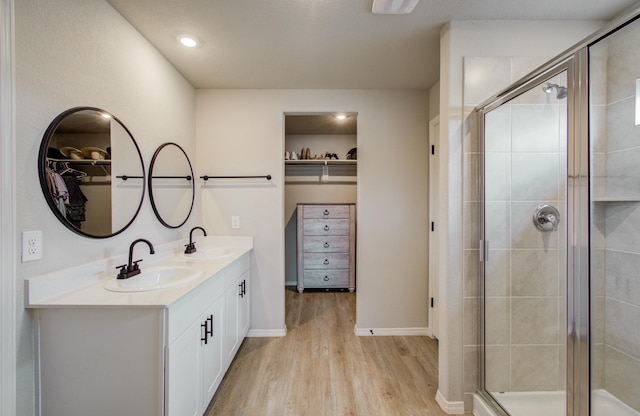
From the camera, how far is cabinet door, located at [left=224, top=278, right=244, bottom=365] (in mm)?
1998

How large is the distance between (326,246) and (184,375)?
283 cm

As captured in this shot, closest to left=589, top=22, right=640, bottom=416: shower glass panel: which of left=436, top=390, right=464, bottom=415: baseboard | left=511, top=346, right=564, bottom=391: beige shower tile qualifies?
left=511, top=346, right=564, bottom=391: beige shower tile

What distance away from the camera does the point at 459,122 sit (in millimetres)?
1714

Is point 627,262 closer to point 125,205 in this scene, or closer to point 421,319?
point 421,319

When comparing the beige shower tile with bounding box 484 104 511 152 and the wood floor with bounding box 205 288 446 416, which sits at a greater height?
the beige shower tile with bounding box 484 104 511 152

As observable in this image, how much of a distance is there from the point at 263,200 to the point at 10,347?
1872mm

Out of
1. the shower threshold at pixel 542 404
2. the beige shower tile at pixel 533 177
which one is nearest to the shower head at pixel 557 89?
the beige shower tile at pixel 533 177

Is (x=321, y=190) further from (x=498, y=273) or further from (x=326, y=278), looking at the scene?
(x=498, y=273)

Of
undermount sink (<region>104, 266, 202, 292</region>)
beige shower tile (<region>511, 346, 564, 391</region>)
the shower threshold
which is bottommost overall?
the shower threshold

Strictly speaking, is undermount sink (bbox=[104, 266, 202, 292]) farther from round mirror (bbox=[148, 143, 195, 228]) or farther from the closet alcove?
the closet alcove

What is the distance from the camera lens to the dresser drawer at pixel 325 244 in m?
4.03

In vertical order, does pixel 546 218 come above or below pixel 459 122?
below

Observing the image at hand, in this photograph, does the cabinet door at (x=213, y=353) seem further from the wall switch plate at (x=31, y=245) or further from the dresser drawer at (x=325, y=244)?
the dresser drawer at (x=325, y=244)

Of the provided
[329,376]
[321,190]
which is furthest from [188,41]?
[321,190]
